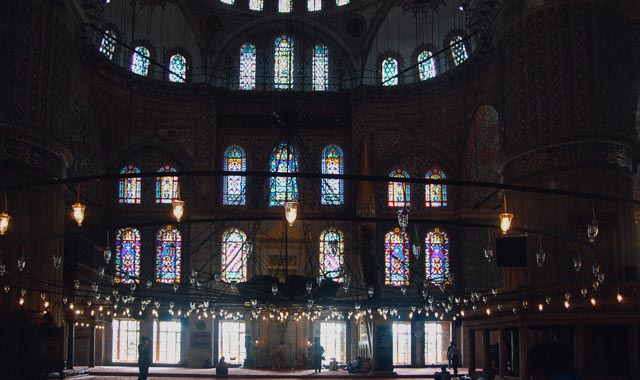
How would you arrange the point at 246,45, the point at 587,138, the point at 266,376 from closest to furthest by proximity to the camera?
the point at 587,138, the point at 266,376, the point at 246,45

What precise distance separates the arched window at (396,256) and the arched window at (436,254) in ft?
2.69

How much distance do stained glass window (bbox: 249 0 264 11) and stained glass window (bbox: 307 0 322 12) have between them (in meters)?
1.97

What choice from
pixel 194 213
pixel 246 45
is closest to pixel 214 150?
pixel 194 213

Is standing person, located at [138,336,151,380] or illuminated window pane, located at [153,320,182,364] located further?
illuminated window pane, located at [153,320,182,364]

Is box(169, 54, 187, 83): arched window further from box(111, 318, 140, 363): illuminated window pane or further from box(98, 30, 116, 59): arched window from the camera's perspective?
box(111, 318, 140, 363): illuminated window pane

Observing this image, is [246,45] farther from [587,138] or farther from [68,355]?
[587,138]

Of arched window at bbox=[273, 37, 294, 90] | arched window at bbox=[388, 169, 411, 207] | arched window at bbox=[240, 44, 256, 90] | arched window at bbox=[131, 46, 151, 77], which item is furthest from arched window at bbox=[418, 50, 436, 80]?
arched window at bbox=[131, 46, 151, 77]

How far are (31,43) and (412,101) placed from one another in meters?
15.8

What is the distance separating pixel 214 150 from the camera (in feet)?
112

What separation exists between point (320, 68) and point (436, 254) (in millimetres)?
9094

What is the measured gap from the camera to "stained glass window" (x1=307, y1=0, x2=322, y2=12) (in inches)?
1420

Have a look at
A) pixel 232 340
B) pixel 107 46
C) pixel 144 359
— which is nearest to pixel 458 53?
pixel 107 46

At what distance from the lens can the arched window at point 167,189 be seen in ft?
113

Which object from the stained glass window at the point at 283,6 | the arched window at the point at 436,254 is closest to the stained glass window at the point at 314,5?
the stained glass window at the point at 283,6
